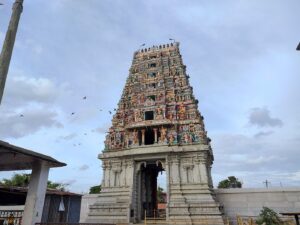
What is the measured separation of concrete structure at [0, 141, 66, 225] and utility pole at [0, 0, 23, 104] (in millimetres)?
4950

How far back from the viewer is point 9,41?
18.0ft

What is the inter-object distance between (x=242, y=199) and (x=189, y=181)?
557 cm

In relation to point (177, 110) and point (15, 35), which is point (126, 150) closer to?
point (177, 110)

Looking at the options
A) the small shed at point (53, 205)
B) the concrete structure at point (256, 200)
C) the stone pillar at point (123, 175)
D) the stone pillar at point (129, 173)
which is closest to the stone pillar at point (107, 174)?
the stone pillar at point (123, 175)

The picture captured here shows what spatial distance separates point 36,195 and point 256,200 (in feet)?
71.3

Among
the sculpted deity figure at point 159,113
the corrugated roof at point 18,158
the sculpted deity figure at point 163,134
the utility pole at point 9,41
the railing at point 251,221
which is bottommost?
the railing at point 251,221

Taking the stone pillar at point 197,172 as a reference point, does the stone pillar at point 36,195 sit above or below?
below

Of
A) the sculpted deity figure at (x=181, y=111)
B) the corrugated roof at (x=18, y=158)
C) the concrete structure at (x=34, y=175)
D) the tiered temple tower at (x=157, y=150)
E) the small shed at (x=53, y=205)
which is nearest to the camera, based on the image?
the corrugated roof at (x=18, y=158)

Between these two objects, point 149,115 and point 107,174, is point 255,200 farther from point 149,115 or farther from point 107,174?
point 107,174

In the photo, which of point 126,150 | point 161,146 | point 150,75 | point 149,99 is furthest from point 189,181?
point 150,75

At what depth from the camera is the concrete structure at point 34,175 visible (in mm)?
10094

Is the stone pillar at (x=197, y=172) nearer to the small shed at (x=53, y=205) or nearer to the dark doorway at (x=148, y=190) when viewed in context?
the dark doorway at (x=148, y=190)

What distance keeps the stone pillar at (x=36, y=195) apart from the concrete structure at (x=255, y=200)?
64.9 feet

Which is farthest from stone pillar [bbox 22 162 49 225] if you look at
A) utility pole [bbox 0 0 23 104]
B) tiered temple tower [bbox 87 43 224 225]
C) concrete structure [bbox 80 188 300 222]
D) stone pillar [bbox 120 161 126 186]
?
concrete structure [bbox 80 188 300 222]
